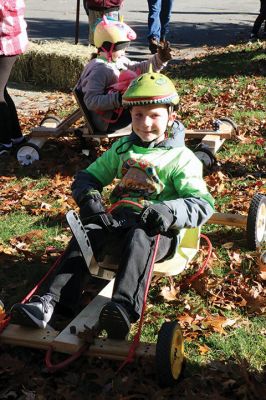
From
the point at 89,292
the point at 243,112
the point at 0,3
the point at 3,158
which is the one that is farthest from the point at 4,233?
the point at 243,112

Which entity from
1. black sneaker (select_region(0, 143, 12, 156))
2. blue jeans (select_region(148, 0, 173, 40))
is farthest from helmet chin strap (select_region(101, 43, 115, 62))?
blue jeans (select_region(148, 0, 173, 40))

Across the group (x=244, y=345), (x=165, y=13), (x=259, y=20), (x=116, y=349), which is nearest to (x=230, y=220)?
(x=244, y=345)

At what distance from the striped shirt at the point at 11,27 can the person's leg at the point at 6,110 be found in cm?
10

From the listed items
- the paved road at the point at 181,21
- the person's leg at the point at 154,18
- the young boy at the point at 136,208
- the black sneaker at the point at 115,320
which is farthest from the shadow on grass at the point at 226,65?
the black sneaker at the point at 115,320

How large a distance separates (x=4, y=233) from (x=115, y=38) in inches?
88.2

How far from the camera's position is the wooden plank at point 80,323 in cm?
323

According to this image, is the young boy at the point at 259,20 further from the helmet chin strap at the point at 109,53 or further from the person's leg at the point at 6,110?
the person's leg at the point at 6,110

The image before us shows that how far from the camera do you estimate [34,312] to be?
3326 millimetres

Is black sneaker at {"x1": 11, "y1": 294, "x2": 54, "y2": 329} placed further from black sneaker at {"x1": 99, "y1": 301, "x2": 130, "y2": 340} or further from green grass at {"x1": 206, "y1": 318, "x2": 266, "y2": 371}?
green grass at {"x1": 206, "y1": 318, "x2": 266, "y2": 371}

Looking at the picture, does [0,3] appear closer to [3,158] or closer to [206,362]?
[3,158]

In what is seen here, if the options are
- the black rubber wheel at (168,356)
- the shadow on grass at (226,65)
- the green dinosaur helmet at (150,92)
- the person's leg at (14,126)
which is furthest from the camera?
the shadow on grass at (226,65)

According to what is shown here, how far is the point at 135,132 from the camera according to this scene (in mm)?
3947

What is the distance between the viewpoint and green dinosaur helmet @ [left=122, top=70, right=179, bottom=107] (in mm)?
3666

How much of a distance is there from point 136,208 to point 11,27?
3.36 m
